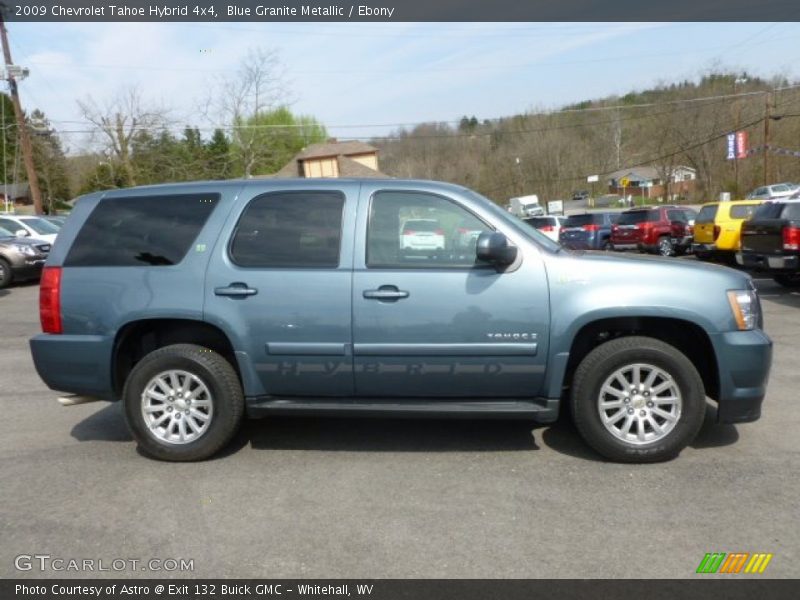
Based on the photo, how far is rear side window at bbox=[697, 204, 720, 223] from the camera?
16.4 metres

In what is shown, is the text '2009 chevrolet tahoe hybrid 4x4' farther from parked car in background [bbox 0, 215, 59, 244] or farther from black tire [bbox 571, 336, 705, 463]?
parked car in background [bbox 0, 215, 59, 244]

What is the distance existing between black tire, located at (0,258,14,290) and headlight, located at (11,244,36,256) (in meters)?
0.44

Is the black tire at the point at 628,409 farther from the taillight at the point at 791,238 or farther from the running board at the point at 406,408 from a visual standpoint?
the taillight at the point at 791,238

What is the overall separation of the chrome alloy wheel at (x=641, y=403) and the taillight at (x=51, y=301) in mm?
3753

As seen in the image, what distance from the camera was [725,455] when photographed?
418cm

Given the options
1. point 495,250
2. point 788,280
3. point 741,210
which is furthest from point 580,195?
point 495,250

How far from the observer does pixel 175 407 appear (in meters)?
4.30

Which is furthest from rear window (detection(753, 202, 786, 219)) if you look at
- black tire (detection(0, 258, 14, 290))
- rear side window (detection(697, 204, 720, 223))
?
black tire (detection(0, 258, 14, 290))

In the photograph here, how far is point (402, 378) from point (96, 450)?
2.40m

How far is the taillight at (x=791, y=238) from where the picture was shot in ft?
34.3

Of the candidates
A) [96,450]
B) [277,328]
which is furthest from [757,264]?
[96,450]

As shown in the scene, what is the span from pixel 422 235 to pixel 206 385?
5.91 ft

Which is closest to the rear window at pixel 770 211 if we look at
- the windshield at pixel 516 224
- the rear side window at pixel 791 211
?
the rear side window at pixel 791 211

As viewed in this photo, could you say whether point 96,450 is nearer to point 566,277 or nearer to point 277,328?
point 277,328
